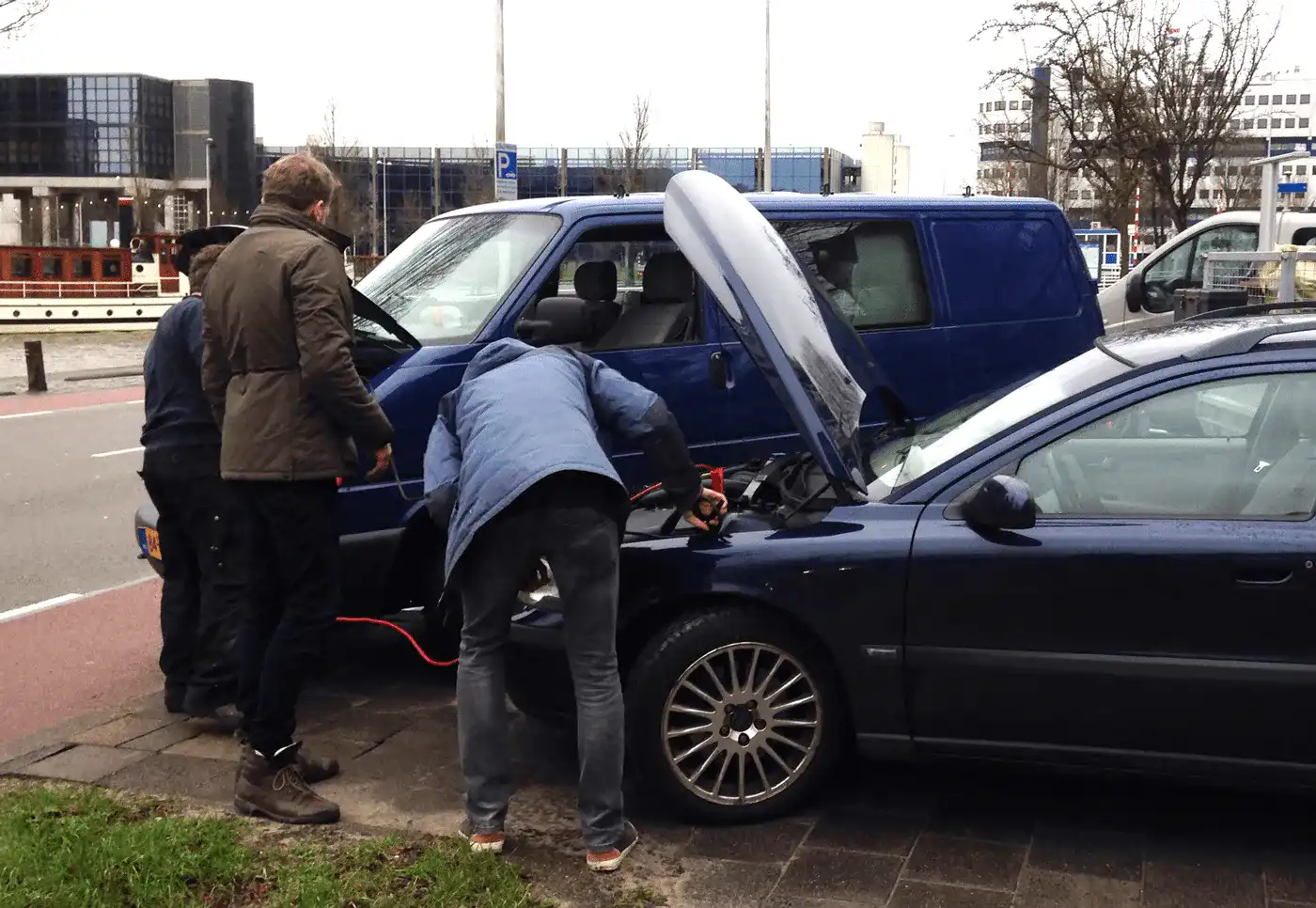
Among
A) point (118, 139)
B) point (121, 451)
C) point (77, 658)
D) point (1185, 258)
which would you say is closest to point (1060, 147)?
point (1185, 258)

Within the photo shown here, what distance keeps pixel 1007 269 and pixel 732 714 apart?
144 inches

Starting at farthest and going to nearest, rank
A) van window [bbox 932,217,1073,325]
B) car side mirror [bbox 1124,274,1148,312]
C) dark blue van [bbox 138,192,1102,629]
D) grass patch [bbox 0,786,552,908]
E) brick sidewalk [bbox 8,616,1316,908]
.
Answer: car side mirror [bbox 1124,274,1148,312] < van window [bbox 932,217,1073,325] < dark blue van [bbox 138,192,1102,629] < brick sidewalk [bbox 8,616,1316,908] < grass patch [bbox 0,786,552,908]

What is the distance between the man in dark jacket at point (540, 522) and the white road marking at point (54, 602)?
4.24 metres

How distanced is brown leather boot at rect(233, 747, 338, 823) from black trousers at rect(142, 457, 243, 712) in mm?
745

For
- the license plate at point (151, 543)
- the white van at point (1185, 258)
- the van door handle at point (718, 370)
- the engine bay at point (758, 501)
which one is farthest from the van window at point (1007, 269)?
the white van at point (1185, 258)

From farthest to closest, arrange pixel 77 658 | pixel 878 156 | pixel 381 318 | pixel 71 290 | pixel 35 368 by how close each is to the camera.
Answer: pixel 878 156
pixel 71 290
pixel 35 368
pixel 77 658
pixel 381 318

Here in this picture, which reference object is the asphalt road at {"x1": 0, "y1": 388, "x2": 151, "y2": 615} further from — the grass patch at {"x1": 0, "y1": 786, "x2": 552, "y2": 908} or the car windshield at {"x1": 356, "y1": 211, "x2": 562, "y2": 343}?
the grass patch at {"x1": 0, "y1": 786, "x2": 552, "y2": 908}

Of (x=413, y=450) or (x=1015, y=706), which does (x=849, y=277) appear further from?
(x=1015, y=706)

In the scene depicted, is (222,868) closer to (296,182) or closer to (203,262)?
(296,182)

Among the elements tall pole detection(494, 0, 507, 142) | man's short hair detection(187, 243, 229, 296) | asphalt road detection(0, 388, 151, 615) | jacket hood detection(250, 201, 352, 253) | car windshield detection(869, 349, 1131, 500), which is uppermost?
tall pole detection(494, 0, 507, 142)

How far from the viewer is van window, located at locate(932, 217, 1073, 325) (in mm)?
6816

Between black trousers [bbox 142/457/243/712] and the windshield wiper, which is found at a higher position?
the windshield wiper

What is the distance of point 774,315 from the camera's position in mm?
4246

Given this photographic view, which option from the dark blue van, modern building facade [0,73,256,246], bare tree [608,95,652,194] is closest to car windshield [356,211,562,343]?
the dark blue van
